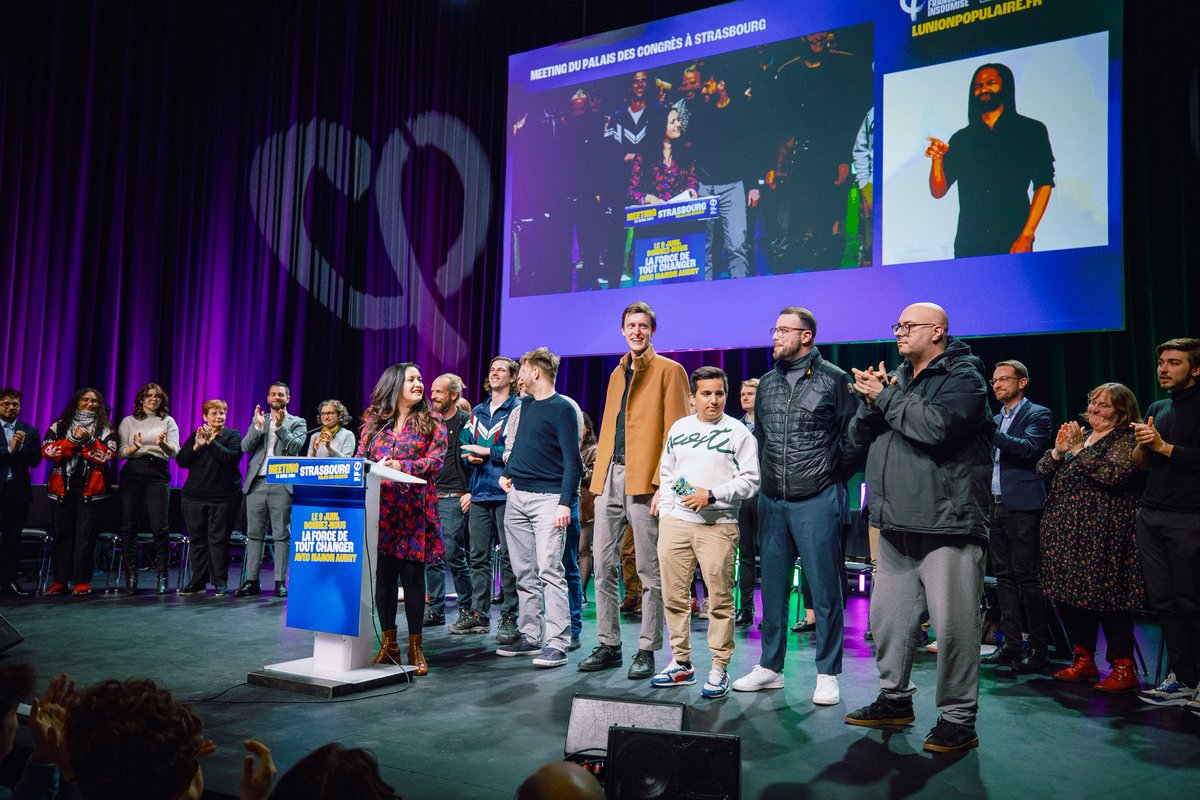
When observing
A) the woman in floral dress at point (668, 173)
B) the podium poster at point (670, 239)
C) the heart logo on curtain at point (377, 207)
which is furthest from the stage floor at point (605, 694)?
the heart logo on curtain at point (377, 207)

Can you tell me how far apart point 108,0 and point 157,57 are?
75cm

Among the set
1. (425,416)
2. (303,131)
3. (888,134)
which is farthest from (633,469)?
(303,131)

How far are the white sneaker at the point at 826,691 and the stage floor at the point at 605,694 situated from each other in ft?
0.21

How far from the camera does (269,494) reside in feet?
22.8

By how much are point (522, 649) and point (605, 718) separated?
7.51 ft

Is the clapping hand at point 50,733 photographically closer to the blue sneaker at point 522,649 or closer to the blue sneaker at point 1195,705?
the blue sneaker at point 522,649

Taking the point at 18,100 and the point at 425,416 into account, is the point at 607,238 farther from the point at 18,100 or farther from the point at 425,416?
the point at 18,100

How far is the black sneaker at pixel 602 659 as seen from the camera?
429cm

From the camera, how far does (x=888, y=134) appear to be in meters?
6.32

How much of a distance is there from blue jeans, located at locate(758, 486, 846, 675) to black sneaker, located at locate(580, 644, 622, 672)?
31.3 inches

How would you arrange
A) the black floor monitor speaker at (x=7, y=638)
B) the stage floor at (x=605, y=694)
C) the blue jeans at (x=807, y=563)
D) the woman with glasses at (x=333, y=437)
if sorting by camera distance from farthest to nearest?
1. the woman with glasses at (x=333, y=437)
2. the blue jeans at (x=807, y=563)
3. the black floor monitor speaker at (x=7, y=638)
4. the stage floor at (x=605, y=694)

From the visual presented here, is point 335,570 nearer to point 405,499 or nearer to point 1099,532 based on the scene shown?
point 405,499

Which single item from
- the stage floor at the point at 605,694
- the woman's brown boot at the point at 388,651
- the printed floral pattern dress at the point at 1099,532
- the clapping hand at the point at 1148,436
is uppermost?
the clapping hand at the point at 1148,436

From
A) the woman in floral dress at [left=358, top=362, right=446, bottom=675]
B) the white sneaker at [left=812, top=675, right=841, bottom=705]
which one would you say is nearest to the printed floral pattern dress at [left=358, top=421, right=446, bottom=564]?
the woman in floral dress at [left=358, top=362, right=446, bottom=675]
